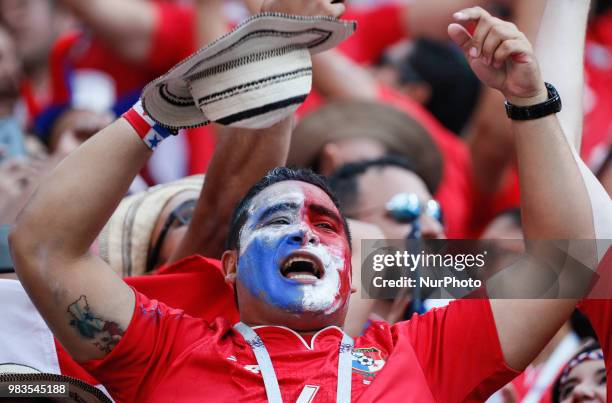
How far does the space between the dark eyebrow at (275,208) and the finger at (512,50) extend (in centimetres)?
59

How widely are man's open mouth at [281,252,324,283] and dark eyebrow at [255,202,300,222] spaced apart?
5.4 inches

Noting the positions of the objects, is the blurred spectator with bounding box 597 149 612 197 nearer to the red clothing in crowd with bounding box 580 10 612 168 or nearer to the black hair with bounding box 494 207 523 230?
the black hair with bounding box 494 207 523 230

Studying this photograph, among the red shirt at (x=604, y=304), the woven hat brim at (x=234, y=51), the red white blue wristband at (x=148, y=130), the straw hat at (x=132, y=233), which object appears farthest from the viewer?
the straw hat at (x=132, y=233)

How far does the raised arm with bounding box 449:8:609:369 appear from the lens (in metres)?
2.49

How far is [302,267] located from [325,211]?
18 centimetres

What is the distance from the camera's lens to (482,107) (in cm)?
510

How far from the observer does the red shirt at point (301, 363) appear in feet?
8.19

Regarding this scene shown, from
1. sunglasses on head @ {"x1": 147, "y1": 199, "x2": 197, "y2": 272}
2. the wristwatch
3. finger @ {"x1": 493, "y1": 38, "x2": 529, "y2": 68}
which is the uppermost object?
finger @ {"x1": 493, "y1": 38, "x2": 529, "y2": 68}

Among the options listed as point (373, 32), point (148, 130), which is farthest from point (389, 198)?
point (373, 32)

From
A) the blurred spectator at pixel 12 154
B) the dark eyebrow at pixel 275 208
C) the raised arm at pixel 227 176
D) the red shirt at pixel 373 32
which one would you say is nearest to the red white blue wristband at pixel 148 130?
the dark eyebrow at pixel 275 208

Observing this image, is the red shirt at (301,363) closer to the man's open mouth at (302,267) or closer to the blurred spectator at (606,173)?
the man's open mouth at (302,267)

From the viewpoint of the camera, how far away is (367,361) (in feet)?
8.44

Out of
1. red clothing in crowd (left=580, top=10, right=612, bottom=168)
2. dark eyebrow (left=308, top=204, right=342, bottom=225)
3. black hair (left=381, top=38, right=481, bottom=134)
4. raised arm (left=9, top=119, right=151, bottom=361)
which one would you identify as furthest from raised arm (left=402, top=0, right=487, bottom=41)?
raised arm (left=9, top=119, right=151, bottom=361)

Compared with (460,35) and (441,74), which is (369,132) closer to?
(441,74)
